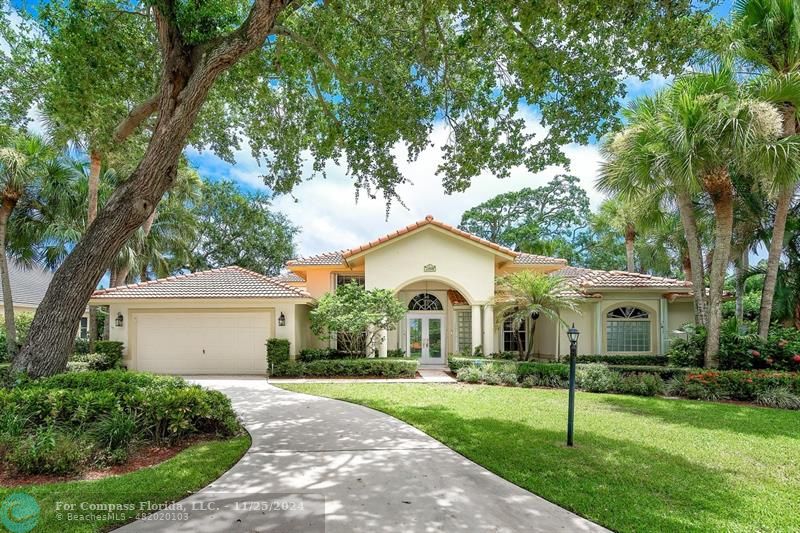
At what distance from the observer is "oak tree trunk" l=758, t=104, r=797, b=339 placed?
12852 mm

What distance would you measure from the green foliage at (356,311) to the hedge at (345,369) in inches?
50.5

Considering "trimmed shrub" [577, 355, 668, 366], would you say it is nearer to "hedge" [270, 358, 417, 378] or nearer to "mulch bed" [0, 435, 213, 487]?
Result: "hedge" [270, 358, 417, 378]

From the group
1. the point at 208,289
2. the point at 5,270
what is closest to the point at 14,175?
the point at 5,270

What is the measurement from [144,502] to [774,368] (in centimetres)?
1667

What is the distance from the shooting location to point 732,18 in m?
13.2

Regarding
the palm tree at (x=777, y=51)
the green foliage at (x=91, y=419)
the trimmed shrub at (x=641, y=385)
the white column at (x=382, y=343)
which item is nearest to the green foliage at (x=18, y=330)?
the white column at (x=382, y=343)

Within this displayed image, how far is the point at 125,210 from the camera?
778 cm

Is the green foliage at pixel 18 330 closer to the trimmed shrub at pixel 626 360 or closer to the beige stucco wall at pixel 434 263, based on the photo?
the beige stucco wall at pixel 434 263

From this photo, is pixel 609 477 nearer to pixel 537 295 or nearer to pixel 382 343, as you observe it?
pixel 537 295

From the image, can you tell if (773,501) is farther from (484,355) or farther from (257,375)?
(257,375)

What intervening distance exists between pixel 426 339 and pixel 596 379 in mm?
8090

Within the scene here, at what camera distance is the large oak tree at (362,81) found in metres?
7.72

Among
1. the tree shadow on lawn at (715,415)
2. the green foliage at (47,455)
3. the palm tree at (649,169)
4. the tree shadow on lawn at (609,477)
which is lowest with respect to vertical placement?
the tree shadow on lawn at (715,415)

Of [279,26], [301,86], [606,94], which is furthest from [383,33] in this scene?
[606,94]
